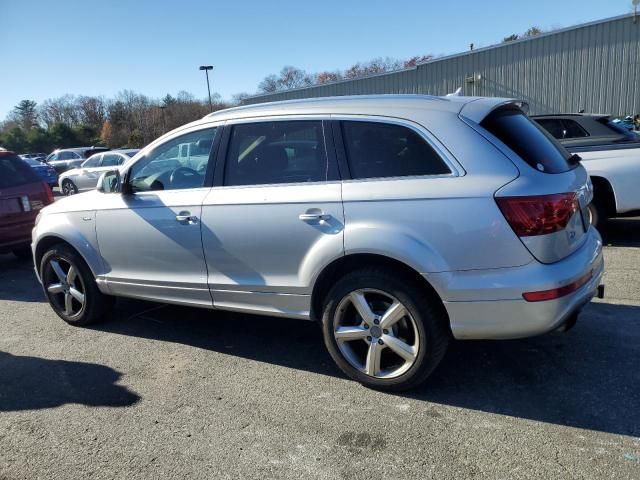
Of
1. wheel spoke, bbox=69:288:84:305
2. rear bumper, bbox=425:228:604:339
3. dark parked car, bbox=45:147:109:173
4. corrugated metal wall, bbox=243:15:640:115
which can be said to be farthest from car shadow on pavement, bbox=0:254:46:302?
corrugated metal wall, bbox=243:15:640:115

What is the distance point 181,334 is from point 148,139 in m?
61.1

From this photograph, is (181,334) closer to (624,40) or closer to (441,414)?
(441,414)

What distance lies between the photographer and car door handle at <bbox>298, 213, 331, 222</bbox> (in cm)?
338

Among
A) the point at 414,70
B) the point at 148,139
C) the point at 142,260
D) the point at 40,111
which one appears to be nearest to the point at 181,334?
the point at 142,260

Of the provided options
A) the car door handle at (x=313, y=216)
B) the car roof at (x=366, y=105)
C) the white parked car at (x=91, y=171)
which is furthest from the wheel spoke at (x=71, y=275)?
the white parked car at (x=91, y=171)

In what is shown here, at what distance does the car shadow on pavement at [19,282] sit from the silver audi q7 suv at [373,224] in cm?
260

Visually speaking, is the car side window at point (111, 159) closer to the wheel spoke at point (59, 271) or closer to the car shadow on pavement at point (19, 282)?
Answer: the car shadow on pavement at point (19, 282)

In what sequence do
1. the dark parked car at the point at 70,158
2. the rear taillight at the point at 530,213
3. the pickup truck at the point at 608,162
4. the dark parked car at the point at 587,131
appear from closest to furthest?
the rear taillight at the point at 530,213 < the pickup truck at the point at 608,162 < the dark parked car at the point at 587,131 < the dark parked car at the point at 70,158

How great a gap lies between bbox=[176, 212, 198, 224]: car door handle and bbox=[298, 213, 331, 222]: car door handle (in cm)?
94

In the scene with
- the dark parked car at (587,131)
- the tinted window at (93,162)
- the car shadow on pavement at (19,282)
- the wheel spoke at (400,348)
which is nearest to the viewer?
the wheel spoke at (400,348)

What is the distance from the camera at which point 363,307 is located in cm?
337

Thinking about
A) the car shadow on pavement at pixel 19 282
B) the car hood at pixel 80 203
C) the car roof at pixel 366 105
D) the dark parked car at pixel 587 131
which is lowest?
the car shadow on pavement at pixel 19 282

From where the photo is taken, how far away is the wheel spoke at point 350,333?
11.2 ft

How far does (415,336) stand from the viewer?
10.7ft
